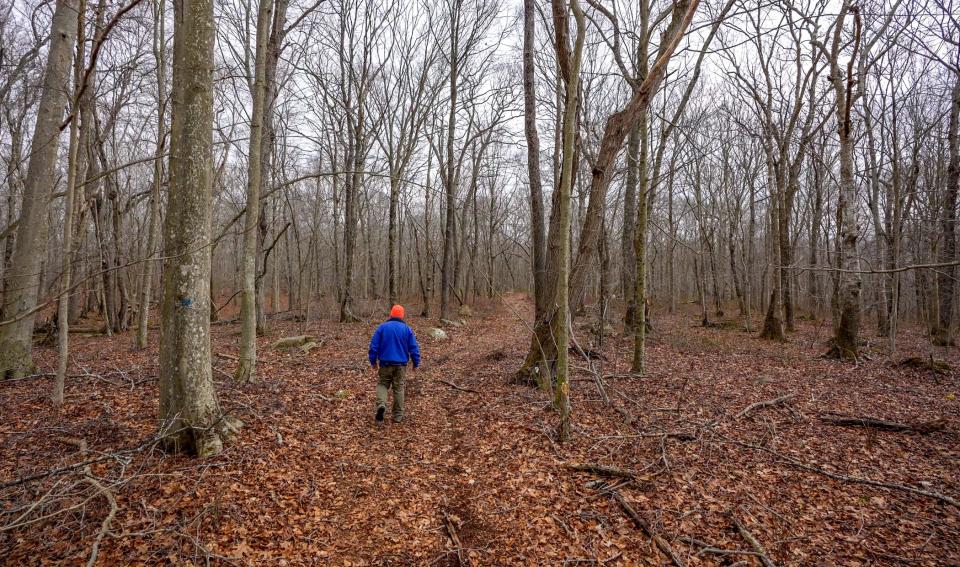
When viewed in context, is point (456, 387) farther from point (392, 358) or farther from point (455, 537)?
point (455, 537)

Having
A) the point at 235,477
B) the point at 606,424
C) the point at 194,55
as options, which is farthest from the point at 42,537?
the point at 606,424

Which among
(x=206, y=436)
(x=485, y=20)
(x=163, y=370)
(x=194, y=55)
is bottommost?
(x=206, y=436)

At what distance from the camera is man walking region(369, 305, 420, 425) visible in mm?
6168

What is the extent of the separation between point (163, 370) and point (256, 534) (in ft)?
6.39

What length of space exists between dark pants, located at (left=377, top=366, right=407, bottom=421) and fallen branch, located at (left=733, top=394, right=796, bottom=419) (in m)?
4.87

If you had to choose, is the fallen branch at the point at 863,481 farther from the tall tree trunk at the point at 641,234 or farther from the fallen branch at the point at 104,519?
the fallen branch at the point at 104,519

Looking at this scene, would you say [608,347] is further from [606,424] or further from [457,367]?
[606,424]

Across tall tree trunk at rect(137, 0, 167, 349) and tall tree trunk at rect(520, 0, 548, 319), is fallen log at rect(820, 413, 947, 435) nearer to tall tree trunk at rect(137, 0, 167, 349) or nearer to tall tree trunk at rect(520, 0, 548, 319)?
tall tree trunk at rect(520, 0, 548, 319)

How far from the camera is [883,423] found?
5594 millimetres

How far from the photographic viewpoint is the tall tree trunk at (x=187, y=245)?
4090mm

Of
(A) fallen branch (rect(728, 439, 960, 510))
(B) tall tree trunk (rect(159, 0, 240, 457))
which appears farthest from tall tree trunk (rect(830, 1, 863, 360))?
(B) tall tree trunk (rect(159, 0, 240, 457))

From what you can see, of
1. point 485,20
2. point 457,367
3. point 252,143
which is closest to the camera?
point 252,143

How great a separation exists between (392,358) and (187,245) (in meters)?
3.02

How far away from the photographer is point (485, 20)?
16.7 metres
